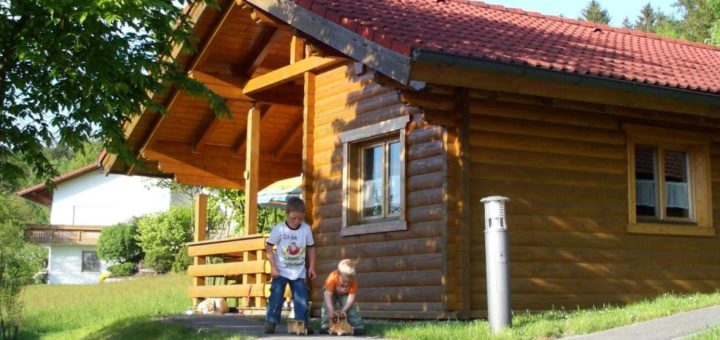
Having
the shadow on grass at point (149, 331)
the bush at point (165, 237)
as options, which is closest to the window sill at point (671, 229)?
the shadow on grass at point (149, 331)

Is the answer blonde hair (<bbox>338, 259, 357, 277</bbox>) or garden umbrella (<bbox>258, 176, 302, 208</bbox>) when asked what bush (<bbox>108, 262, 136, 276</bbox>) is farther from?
blonde hair (<bbox>338, 259, 357, 277</bbox>)

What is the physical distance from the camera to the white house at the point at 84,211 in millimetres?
56031

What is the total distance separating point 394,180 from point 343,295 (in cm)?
279

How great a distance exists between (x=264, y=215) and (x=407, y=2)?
56.1ft

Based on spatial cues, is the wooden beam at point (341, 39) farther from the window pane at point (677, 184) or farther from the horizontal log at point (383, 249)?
the window pane at point (677, 184)

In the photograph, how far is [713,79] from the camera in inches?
512

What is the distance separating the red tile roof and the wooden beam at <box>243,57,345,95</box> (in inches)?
47.9

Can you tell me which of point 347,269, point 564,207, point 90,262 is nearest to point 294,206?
point 347,269

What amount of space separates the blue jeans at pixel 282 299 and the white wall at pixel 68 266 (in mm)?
49289

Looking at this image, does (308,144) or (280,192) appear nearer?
(308,144)

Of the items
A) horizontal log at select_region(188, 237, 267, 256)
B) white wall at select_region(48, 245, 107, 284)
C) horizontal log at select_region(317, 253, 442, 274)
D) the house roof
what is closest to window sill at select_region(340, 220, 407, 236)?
horizontal log at select_region(317, 253, 442, 274)

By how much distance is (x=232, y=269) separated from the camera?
1545 cm

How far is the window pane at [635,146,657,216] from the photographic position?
42.4ft

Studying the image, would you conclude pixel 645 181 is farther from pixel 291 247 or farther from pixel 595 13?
pixel 595 13
